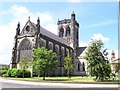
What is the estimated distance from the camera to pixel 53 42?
48.5 meters

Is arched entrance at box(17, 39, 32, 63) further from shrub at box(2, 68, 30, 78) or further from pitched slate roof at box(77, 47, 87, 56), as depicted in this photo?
pitched slate roof at box(77, 47, 87, 56)

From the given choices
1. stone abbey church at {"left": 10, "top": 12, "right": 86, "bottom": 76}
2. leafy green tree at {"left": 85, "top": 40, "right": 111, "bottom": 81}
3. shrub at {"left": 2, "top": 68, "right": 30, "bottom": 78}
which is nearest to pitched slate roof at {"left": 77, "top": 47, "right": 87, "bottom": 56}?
stone abbey church at {"left": 10, "top": 12, "right": 86, "bottom": 76}

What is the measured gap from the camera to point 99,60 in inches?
988

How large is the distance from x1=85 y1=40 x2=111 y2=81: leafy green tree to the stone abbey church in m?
17.1

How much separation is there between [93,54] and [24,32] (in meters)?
22.3

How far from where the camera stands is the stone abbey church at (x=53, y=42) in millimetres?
41688

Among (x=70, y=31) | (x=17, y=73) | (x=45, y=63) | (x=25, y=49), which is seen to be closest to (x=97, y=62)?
(x=45, y=63)

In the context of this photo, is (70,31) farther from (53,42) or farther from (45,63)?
(45,63)

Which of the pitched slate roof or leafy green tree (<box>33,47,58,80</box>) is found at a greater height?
the pitched slate roof

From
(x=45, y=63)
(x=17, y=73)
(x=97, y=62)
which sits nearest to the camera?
(x=97, y=62)

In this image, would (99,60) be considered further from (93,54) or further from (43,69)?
(43,69)

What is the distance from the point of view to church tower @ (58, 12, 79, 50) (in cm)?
6181

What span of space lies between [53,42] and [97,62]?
2456cm

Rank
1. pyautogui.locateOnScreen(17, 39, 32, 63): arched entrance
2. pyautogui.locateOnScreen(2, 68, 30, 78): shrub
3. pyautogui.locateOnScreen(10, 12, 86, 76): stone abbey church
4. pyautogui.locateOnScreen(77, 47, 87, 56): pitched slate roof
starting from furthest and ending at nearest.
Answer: pyautogui.locateOnScreen(77, 47, 87, 56): pitched slate roof
pyautogui.locateOnScreen(10, 12, 86, 76): stone abbey church
pyautogui.locateOnScreen(17, 39, 32, 63): arched entrance
pyautogui.locateOnScreen(2, 68, 30, 78): shrub
